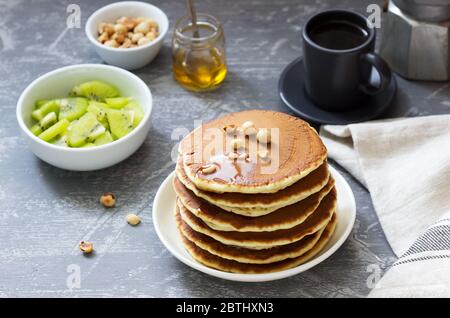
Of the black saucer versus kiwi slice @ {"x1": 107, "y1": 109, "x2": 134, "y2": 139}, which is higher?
kiwi slice @ {"x1": 107, "y1": 109, "x2": 134, "y2": 139}

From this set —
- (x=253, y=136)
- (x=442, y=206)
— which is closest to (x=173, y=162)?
(x=253, y=136)

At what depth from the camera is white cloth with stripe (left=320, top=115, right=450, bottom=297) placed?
109 cm

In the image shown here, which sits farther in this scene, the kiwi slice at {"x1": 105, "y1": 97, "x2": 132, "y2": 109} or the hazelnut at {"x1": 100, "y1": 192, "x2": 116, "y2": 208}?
the kiwi slice at {"x1": 105, "y1": 97, "x2": 132, "y2": 109}

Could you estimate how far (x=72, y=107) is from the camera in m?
1.43

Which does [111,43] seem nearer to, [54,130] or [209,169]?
[54,130]

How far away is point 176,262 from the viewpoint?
1.21 m

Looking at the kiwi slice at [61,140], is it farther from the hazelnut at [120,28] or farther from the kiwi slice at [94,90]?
the hazelnut at [120,28]

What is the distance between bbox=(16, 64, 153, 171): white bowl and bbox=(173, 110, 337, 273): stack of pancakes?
196 millimetres

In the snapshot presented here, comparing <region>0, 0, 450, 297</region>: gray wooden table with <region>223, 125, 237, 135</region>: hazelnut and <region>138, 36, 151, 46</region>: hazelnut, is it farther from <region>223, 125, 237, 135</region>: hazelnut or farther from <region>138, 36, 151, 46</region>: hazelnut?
<region>223, 125, 237, 135</region>: hazelnut

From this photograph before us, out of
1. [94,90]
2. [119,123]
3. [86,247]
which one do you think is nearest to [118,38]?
[94,90]

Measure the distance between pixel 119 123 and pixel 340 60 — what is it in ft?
1.33

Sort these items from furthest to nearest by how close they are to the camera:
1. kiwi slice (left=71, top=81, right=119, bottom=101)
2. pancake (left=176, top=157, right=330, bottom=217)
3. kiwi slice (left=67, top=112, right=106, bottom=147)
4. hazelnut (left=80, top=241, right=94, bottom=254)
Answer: kiwi slice (left=71, top=81, right=119, bottom=101) < kiwi slice (left=67, top=112, right=106, bottom=147) < hazelnut (left=80, top=241, right=94, bottom=254) < pancake (left=176, top=157, right=330, bottom=217)

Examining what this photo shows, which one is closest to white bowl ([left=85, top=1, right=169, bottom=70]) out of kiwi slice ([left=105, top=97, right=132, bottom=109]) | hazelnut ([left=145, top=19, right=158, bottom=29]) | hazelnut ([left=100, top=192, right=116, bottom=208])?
hazelnut ([left=145, top=19, right=158, bottom=29])

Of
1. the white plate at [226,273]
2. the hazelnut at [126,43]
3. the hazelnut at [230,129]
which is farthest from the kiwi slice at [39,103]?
the hazelnut at [230,129]
